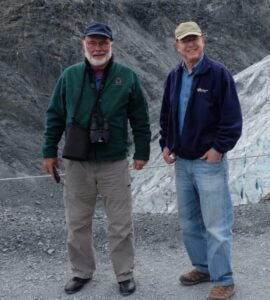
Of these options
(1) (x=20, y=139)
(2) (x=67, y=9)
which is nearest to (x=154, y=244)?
(1) (x=20, y=139)

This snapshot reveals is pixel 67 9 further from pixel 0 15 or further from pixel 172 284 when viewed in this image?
pixel 172 284

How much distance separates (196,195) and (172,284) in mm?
903

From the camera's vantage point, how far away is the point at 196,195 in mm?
4801

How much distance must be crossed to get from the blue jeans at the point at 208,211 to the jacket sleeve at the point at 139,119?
0.34 metres

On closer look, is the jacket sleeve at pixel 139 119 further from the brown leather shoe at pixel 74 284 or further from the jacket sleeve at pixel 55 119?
the brown leather shoe at pixel 74 284

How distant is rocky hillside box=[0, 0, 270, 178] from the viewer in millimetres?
13359

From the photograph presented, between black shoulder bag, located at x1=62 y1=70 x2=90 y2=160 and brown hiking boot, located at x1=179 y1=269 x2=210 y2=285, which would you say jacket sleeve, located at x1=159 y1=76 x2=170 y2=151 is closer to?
black shoulder bag, located at x1=62 y1=70 x2=90 y2=160

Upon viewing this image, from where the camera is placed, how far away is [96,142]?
473 cm

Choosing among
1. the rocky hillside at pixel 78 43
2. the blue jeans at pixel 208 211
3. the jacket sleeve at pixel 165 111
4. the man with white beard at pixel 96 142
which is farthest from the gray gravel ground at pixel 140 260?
the rocky hillside at pixel 78 43

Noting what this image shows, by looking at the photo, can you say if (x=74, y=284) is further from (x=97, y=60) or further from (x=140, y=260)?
(x=97, y=60)

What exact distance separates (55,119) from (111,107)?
20.8 inches

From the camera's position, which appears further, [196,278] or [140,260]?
[140,260]

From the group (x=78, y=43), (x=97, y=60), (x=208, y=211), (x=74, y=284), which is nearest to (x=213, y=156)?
(x=208, y=211)

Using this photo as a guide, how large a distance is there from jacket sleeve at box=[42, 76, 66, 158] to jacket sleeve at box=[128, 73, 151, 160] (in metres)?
0.56
